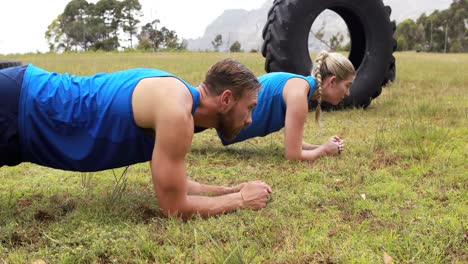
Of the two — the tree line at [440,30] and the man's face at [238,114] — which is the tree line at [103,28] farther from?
the man's face at [238,114]

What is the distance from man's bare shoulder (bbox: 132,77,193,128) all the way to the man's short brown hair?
0.14 m

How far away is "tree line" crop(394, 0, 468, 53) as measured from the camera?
53969 mm

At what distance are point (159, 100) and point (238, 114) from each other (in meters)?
0.40

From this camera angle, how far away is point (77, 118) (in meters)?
2.37

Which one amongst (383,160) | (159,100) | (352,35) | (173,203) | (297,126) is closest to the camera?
(159,100)

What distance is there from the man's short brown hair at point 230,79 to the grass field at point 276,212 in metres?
0.58

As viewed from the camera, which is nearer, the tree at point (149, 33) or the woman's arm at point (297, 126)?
the woman's arm at point (297, 126)

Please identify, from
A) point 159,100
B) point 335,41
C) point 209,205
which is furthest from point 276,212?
point 335,41

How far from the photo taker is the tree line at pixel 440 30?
53969 millimetres

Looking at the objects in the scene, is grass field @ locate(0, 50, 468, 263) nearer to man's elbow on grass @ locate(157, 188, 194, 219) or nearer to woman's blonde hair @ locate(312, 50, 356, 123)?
man's elbow on grass @ locate(157, 188, 194, 219)

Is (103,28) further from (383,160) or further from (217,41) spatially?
(383,160)

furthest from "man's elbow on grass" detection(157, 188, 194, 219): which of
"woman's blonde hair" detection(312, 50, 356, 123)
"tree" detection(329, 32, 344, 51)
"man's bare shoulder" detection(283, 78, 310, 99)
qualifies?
"tree" detection(329, 32, 344, 51)

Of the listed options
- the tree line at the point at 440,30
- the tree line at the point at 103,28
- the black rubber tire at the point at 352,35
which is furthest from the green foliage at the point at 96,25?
the black rubber tire at the point at 352,35

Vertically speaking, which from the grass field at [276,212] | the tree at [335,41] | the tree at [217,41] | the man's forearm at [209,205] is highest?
the tree at [217,41]
